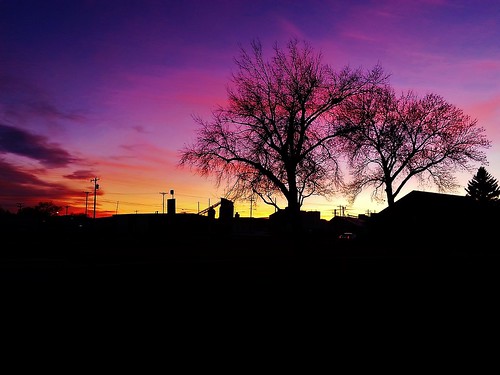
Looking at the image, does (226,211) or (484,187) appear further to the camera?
(484,187)

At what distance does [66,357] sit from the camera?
5.26 m

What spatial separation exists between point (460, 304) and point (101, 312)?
25.9ft

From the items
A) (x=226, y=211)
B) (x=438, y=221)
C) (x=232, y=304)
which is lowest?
(x=232, y=304)

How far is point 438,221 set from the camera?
3828 cm

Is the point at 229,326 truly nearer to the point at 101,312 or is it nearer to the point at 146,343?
the point at 146,343

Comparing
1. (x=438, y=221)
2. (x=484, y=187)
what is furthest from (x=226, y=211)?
(x=484, y=187)

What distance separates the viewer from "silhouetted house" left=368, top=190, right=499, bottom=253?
123 feet

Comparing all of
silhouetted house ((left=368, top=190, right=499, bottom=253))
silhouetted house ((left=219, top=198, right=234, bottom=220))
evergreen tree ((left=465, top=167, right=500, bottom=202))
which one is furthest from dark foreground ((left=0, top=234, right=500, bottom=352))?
evergreen tree ((left=465, top=167, right=500, bottom=202))

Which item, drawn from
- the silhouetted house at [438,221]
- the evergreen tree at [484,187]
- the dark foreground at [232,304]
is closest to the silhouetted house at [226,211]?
the silhouetted house at [438,221]

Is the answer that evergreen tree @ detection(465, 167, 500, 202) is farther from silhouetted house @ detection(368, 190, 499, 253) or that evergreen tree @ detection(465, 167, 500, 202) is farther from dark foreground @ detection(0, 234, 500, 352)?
dark foreground @ detection(0, 234, 500, 352)

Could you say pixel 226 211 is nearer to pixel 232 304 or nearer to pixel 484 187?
pixel 232 304

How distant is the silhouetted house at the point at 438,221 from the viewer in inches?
1473

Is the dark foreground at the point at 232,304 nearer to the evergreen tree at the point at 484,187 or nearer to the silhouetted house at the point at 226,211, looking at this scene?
the silhouetted house at the point at 226,211

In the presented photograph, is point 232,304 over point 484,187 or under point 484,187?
under
